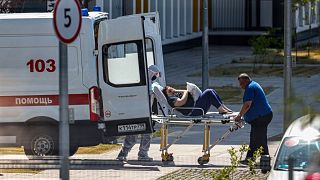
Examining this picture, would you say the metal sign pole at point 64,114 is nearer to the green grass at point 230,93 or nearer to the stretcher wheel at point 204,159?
the stretcher wheel at point 204,159

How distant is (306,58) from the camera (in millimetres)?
42281

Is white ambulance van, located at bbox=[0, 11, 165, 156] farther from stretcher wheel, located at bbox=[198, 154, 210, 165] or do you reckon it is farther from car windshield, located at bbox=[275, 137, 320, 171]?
car windshield, located at bbox=[275, 137, 320, 171]

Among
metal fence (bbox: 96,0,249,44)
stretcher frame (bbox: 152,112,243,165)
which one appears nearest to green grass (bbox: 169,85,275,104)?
metal fence (bbox: 96,0,249,44)

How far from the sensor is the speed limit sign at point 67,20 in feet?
31.1

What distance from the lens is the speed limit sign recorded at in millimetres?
9484

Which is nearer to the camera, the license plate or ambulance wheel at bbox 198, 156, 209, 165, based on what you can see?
ambulance wheel at bbox 198, 156, 209, 165

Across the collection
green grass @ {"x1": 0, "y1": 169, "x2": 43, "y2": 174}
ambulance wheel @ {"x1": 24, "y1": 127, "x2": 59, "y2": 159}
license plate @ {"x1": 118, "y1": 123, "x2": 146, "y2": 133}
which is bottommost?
green grass @ {"x1": 0, "y1": 169, "x2": 43, "y2": 174}

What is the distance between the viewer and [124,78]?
17.1 m

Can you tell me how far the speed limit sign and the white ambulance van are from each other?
280 inches

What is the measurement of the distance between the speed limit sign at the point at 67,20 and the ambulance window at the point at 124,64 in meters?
7.24

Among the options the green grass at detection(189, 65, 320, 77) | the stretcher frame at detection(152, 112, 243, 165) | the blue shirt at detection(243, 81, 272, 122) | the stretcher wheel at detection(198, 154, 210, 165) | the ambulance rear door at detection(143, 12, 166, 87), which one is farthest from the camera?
the green grass at detection(189, 65, 320, 77)

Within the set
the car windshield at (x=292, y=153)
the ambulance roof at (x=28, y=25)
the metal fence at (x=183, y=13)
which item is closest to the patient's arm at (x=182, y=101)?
→ the ambulance roof at (x=28, y=25)

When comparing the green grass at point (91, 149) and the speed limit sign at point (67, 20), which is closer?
Answer: the speed limit sign at point (67, 20)

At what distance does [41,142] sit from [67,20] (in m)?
7.69
